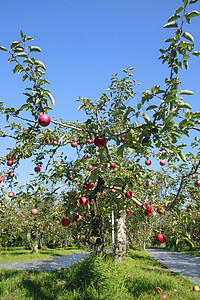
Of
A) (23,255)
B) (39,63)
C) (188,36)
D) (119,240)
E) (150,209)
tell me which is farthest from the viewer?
(23,255)

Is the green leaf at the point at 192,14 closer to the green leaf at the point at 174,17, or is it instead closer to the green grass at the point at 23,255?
the green leaf at the point at 174,17

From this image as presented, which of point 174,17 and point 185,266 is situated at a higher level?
point 174,17

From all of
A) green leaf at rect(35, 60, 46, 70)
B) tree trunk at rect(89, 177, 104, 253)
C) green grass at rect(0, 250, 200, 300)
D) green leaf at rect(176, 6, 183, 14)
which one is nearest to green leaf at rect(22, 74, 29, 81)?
green leaf at rect(35, 60, 46, 70)

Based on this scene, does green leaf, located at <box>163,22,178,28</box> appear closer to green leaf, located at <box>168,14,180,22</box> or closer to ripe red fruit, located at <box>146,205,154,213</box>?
green leaf, located at <box>168,14,180,22</box>

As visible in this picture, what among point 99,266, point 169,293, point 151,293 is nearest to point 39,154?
point 99,266

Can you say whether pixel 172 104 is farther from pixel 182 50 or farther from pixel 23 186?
pixel 23 186

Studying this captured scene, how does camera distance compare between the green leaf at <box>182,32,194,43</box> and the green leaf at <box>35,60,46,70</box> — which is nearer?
the green leaf at <box>182,32,194,43</box>

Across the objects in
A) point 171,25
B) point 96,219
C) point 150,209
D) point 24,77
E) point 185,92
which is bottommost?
point 96,219

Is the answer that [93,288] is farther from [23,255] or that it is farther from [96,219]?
[23,255]

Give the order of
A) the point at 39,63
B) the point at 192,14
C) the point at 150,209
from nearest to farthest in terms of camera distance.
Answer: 1. the point at 192,14
2. the point at 39,63
3. the point at 150,209

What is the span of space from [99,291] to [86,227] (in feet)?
9.47

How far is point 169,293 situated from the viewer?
15.3ft

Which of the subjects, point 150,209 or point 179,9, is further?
point 150,209

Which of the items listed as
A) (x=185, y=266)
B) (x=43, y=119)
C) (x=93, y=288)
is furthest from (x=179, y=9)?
(x=185, y=266)
